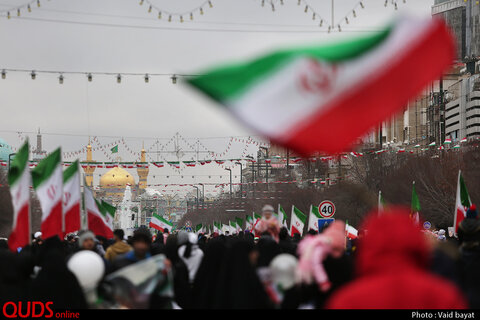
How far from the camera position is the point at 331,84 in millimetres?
5148

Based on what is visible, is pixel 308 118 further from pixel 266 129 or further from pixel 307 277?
pixel 307 277

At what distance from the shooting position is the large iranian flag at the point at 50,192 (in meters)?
12.8

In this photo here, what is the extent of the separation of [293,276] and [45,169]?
7.17 meters

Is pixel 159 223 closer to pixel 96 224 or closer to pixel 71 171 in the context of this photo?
pixel 96 224

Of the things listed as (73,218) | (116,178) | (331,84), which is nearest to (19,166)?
(73,218)

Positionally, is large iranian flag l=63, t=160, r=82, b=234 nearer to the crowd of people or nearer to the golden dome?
the crowd of people

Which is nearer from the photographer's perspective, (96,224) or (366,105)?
(366,105)

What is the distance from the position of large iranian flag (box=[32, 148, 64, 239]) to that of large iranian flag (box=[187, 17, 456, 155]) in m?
7.94

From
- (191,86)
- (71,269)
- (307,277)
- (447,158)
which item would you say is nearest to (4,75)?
(71,269)

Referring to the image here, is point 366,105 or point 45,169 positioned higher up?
point 366,105

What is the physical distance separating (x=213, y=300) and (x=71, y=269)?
1425 mm

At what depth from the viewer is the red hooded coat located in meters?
Answer: 3.93

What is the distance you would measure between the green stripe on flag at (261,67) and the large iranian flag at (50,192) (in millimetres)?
7914

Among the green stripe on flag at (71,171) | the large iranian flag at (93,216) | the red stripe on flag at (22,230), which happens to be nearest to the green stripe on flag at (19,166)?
the red stripe on flag at (22,230)
